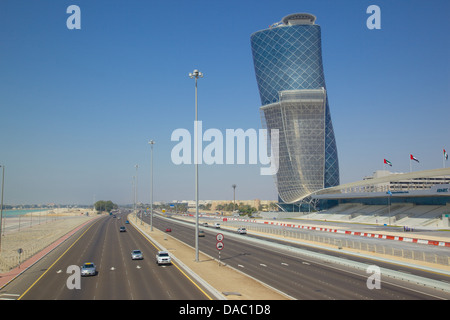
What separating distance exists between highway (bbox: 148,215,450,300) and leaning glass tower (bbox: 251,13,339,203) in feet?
320

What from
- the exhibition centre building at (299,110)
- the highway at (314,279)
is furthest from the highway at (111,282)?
the exhibition centre building at (299,110)

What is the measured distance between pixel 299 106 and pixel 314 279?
11326 centimetres

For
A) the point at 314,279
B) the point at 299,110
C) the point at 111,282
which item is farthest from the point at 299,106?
the point at 111,282

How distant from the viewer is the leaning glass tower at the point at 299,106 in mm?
136375

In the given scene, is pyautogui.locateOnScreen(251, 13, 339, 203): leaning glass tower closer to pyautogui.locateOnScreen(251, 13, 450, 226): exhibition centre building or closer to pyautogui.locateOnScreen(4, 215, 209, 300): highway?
pyautogui.locateOnScreen(251, 13, 450, 226): exhibition centre building

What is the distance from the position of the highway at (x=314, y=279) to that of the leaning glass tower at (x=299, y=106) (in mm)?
97451

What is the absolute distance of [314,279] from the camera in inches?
1119

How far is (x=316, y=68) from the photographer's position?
456 feet

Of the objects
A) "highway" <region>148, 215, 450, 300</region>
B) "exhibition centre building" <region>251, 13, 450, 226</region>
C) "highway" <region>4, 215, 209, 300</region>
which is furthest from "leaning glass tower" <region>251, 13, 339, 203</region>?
"highway" <region>4, 215, 209, 300</region>

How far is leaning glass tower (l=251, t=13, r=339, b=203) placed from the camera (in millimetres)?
136375

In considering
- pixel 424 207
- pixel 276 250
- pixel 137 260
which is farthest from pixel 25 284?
pixel 424 207

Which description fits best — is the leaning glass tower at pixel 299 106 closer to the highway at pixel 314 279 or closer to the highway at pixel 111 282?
the highway at pixel 314 279
